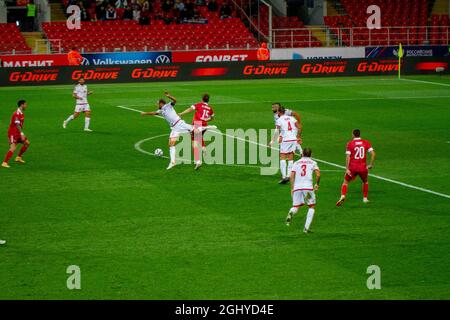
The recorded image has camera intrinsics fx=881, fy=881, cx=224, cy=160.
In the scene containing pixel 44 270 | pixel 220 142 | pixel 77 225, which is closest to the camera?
pixel 44 270

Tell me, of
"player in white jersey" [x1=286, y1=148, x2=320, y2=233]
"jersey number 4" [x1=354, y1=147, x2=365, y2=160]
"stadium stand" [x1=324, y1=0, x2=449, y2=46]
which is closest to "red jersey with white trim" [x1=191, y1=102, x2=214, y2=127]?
"jersey number 4" [x1=354, y1=147, x2=365, y2=160]

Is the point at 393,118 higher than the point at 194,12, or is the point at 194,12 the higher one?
the point at 194,12

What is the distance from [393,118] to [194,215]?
19868 millimetres

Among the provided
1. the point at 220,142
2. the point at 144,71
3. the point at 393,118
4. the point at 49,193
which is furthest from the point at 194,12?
the point at 49,193

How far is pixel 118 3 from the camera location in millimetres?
63562

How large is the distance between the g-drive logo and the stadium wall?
2.90 meters

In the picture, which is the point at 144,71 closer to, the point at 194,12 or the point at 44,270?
the point at 194,12

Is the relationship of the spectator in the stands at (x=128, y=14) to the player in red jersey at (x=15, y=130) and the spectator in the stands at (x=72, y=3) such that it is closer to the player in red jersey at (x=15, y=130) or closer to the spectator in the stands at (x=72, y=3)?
the spectator in the stands at (x=72, y=3)

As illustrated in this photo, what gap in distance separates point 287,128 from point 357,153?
3299 millimetres

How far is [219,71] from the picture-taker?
57.2m

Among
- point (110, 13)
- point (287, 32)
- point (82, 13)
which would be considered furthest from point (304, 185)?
point (287, 32)

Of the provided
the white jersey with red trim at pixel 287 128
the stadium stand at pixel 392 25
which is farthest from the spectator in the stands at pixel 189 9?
the white jersey with red trim at pixel 287 128

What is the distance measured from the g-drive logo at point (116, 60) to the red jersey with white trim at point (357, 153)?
37.8 m
